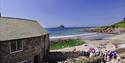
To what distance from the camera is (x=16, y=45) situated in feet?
67.7

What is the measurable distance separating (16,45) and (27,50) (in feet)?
7.76

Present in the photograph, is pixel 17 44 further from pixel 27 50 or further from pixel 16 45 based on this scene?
pixel 27 50

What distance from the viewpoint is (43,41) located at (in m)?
28.2

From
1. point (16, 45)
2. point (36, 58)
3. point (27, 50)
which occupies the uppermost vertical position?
point (16, 45)

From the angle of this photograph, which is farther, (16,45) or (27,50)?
(27,50)

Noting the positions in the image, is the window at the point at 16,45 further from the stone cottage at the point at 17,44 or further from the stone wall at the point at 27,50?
the stone wall at the point at 27,50

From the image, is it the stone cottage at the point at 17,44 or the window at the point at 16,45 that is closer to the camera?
the stone cottage at the point at 17,44

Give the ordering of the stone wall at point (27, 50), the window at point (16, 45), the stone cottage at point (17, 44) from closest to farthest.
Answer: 1. the stone wall at point (27, 50)
2. the stone cottage at point (17, 44)
3. the window at point (16, 45)

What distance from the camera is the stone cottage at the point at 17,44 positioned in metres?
19.2

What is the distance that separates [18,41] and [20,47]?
2.49ft

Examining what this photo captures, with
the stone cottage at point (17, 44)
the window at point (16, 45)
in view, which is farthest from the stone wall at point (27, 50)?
the window at point (16, 45)

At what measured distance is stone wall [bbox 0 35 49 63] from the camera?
1891cm

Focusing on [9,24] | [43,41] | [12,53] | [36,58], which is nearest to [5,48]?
[12,53]

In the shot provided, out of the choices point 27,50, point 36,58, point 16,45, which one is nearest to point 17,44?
point 16,45
